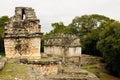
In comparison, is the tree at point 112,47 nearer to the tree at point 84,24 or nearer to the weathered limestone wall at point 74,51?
the weathered limestone wall at point 74,51

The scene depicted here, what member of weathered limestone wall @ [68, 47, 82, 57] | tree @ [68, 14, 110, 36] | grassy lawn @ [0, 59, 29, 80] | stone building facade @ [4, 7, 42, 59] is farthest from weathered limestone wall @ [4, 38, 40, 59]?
tree @ [68, 14, 110, 36]

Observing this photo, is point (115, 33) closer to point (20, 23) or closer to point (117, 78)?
point (117, 78)

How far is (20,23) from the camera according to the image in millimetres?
17453

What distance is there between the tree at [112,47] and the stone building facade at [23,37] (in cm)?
2783

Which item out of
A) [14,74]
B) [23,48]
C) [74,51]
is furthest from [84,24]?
[14,74]

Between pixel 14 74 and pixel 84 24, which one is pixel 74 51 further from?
pixel 14 74

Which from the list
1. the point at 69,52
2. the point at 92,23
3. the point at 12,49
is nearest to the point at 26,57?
the point at 12,49

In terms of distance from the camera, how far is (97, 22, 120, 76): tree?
1780 inches

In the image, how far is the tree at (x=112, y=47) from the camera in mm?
45200

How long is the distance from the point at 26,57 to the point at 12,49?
31.6 inches

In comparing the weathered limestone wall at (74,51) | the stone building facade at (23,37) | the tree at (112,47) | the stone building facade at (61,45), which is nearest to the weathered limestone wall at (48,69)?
the stone building facade at (23,37)

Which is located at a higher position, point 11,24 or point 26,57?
point 11,24

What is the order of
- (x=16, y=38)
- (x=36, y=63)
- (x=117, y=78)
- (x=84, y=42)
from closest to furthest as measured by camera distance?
(x=36, y=63) → (x=16, y=38) → (x=117, y=78) → (x=84, y=42)

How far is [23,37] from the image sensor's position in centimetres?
1734
